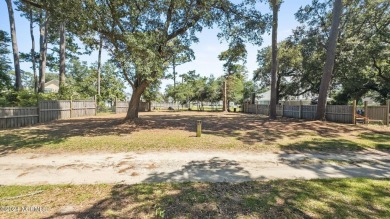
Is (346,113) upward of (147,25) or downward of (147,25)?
downward

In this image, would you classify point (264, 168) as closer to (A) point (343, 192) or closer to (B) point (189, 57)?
(A) point (343, 192)

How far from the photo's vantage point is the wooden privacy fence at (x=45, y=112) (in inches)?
476

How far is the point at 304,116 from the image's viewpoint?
1750cm

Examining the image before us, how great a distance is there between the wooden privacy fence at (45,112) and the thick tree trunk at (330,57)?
62.2 ft

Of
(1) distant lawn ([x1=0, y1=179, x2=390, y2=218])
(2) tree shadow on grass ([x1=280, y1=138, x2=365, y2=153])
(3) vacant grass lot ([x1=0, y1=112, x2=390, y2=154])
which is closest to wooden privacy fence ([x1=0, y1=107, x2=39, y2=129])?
(3) vacant grass lot ([x1=0, y1=112, x2=390, y2=154])

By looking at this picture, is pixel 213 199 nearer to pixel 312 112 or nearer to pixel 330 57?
pixel 330 57

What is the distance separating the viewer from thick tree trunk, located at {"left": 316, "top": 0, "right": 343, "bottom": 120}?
13242 mm

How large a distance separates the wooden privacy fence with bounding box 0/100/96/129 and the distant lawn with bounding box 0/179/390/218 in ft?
33.4

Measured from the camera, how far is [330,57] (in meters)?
13.8

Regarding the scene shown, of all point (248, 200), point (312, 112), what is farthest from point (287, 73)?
point (248, 200)

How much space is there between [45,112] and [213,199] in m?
16.0

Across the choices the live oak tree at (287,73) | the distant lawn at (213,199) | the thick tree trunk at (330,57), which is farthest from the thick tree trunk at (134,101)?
the live oak tree at (287,73)

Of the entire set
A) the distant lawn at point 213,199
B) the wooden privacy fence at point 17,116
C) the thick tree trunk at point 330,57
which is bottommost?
the distant lawn at point 213,199

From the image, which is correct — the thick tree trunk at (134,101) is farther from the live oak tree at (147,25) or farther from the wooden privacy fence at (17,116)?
the wooden privacy fence at (17,116)
